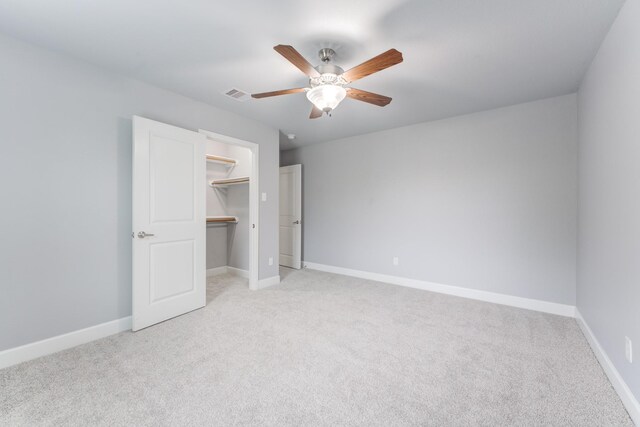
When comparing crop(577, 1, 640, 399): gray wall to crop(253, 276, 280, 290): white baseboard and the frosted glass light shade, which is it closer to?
the frosted glass light shade

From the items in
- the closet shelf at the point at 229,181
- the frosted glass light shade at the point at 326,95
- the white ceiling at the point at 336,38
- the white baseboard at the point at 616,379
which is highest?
the white ceiling at the point at 336,38

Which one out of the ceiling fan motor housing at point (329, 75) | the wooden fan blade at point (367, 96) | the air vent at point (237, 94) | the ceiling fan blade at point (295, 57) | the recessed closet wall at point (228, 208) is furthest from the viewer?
the recessed closet wall at point (228, 208)

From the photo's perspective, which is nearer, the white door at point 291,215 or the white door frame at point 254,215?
the white door frame at point 254,215

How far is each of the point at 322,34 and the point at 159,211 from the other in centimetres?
221

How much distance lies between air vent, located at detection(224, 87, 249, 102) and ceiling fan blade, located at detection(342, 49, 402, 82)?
140 cm

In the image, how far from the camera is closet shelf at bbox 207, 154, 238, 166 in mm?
4559

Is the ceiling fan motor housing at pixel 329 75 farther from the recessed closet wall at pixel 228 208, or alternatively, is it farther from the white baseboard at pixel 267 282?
the white baseboard at pixel 267 282

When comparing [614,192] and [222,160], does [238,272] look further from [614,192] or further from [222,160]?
[614,192]

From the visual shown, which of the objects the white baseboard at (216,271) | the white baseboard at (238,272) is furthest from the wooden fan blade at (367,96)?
the white baseboard at (216,271)

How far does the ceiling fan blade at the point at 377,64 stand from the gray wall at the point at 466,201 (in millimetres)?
2346

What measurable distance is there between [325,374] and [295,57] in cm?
215

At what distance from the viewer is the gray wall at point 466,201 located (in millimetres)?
3158

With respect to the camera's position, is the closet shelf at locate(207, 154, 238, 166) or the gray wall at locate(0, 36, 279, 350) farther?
the closet shelf at locate(207, 154, 238, 166)

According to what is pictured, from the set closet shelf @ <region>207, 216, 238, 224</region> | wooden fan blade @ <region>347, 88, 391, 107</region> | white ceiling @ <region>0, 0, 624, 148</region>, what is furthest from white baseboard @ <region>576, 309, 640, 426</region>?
closet shelf @ <region>207, 216, 238, 224</region>
